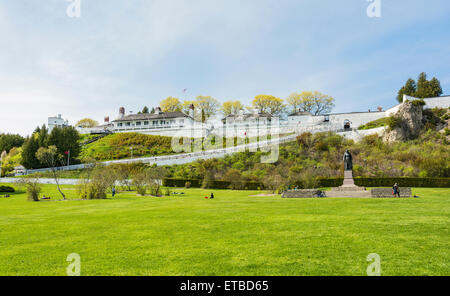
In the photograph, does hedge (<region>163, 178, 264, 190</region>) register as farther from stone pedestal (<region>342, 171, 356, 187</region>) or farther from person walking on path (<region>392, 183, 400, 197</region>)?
person walking on path (<region>392, 183, 400, 197</region>)

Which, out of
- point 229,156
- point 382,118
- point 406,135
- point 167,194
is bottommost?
point 167,194

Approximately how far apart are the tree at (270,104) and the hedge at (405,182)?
195 ft

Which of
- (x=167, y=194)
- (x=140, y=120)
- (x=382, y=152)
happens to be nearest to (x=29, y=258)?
(x=167, y=194)

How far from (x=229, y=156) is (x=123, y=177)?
21517 millimetres

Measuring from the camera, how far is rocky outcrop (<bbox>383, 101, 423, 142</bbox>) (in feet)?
162

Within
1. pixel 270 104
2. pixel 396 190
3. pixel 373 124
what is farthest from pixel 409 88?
pixel 396 190

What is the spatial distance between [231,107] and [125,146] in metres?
40.3

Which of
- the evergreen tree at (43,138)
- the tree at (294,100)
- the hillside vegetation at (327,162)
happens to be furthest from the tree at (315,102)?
the evergreen tree at (43,138)

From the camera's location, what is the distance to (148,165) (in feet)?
165

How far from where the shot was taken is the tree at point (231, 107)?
9700cm

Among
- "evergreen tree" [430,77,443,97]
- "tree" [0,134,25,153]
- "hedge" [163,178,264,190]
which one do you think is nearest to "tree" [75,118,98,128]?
"tree" [0,134,25,153]

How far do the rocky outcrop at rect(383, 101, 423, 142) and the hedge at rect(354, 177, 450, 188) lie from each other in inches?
817

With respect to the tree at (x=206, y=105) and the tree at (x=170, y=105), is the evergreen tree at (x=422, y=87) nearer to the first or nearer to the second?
the tree at (x=206, y=105)
